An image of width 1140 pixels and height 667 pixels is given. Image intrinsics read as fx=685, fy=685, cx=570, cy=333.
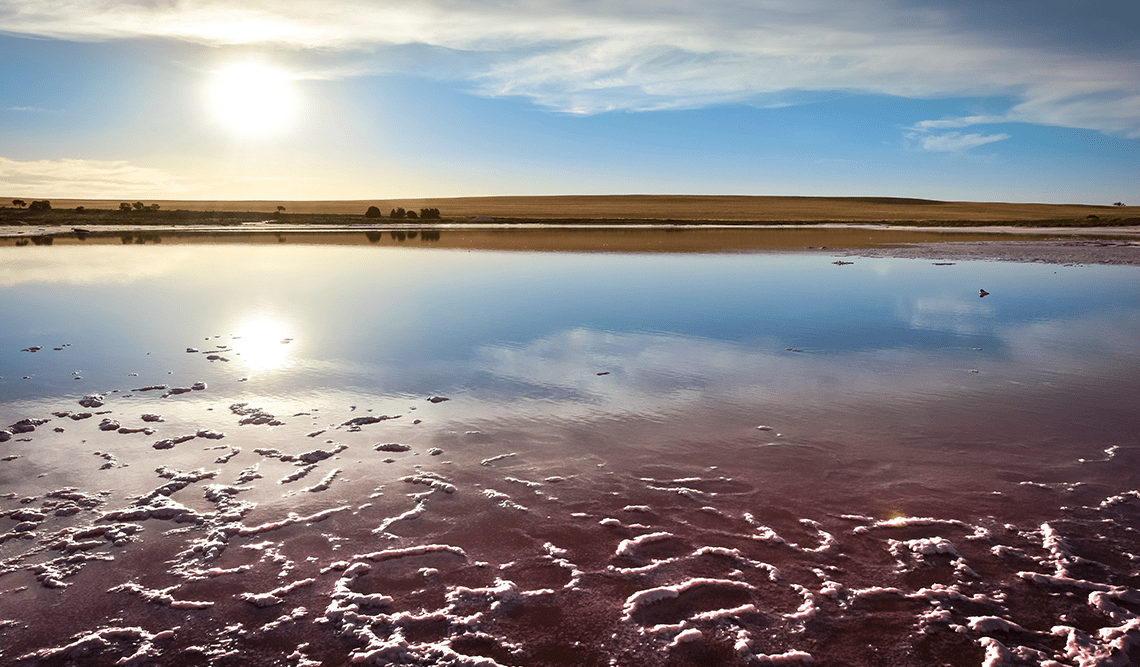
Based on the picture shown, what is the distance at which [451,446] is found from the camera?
22.9 ft

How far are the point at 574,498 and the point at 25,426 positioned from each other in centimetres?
622

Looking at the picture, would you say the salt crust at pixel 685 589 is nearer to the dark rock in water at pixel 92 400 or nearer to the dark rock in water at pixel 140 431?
the dark rock in water at pixel 140 431

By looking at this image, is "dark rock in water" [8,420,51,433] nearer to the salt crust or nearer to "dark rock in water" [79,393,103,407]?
"dark rock in water" [79,393,103,407]

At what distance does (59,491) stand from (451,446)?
3.37 meters

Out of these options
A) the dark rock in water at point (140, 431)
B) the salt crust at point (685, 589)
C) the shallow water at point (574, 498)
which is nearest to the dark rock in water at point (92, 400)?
the shallow water at point (574, 498)

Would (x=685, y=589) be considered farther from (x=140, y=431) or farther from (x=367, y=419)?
(x=140, y=431)

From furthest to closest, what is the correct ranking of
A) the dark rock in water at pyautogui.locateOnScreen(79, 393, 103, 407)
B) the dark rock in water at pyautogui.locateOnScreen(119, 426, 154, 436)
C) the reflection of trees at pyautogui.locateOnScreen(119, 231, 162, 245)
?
the reflection of trees at pyautogui.locateOnScreen(119, 231, 162, 245), the dark rock in water at pyautogui.locateOnScreen(79, 393, 103, 407), the dark rock in water at pyautogui.locateOnScreen(119, 426, 154, 436)

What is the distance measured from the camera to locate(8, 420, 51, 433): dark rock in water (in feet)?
24.1

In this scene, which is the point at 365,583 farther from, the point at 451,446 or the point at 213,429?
the point at 213,429

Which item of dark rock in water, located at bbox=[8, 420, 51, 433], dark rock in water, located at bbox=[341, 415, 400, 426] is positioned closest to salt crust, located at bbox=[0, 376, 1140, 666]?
dark rock in water, located at bbox=[341, 415, 400, 426]

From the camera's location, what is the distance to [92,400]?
8367 millimetres

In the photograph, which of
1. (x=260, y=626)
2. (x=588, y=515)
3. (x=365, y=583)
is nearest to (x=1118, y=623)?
(x=588, y=515)

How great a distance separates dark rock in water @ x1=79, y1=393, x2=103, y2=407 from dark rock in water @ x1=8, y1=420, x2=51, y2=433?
0.58 metres

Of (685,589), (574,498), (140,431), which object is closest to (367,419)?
(140,431)
